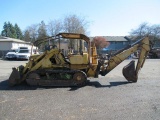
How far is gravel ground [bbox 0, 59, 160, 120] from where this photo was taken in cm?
668

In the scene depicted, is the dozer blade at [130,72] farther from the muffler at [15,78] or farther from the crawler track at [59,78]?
the muffler at [15,78]

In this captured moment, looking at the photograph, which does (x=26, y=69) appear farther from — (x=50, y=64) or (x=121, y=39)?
(x=121, y=39)

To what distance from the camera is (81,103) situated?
8.05 meters

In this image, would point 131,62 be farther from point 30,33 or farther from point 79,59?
point 30,33

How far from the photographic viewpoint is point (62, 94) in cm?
953

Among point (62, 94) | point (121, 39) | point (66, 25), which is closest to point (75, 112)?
point (62, 94)

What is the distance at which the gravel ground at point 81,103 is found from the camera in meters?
6.68

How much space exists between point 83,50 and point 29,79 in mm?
3143

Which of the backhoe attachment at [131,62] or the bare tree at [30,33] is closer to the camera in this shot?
the backhoe attachment at [131,62]

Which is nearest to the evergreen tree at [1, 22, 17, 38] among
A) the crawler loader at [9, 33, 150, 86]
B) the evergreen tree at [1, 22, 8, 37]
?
the evergreen tree at [1, 22, 8, 37]

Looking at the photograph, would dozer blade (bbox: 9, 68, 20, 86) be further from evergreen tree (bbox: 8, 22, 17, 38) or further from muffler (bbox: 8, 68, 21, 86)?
evergreen tree (bbox: 8, 22, 17, 38)

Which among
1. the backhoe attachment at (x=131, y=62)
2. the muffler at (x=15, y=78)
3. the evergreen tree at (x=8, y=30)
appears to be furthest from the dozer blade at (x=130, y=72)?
the evergreen tree at (x=8, y=30)

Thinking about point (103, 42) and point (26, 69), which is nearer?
point (26, 69)

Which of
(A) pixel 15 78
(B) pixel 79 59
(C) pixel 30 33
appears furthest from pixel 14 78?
(C) pixel 30 33
